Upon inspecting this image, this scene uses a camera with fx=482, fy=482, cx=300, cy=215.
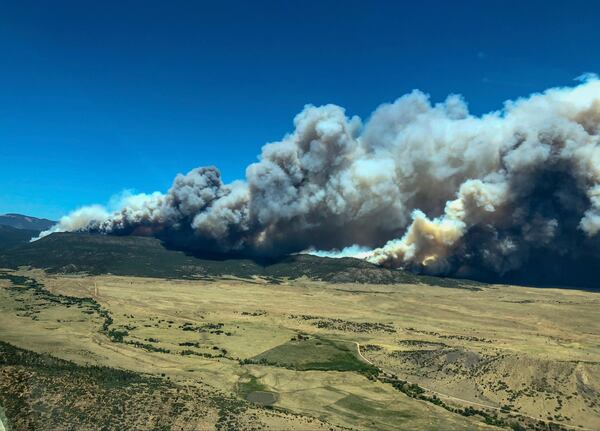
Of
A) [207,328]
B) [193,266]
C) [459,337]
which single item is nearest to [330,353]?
[207,328]

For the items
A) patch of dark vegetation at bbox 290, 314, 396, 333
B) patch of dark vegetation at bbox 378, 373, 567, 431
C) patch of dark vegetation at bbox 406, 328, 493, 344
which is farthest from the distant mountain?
patch of dark vegetation at bbox 378, 373, 567, 431

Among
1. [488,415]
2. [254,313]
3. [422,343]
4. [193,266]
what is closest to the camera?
[488,415]

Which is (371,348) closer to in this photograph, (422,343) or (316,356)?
(422,343)

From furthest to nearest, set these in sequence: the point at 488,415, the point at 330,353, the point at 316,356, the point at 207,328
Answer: the point at 207,328, the point at 330,353, the point at 316,356, the point at 488,415

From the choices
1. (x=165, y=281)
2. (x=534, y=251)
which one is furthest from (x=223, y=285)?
(x=534, y=251)

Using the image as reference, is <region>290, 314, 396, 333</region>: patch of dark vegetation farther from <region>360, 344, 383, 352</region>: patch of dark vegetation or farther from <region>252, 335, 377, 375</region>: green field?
<region>360, 344, 383, 352</region>: patch of dark vegetation

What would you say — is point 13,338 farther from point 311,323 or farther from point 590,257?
point 590,257
